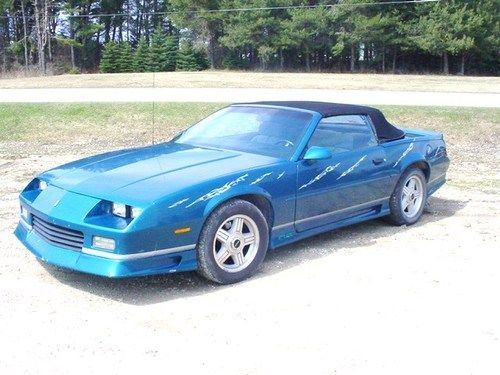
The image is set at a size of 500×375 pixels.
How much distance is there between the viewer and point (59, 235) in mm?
4512

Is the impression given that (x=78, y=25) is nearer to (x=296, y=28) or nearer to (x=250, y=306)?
(x=296, y=28)

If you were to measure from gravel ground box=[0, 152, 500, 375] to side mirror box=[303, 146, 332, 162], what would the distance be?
2.96ft

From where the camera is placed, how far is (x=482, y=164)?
1086 centimetres

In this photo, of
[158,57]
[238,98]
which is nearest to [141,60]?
[158,57]

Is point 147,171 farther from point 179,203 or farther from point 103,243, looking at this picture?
point 103,243

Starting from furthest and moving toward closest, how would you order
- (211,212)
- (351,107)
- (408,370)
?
(351,107), (211,212), (408,370)

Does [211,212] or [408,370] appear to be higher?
[211,212]

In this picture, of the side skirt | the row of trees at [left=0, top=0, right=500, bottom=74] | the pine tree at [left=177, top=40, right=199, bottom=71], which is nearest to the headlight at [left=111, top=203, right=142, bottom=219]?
the side skirt

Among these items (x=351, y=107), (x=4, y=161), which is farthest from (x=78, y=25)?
(x=351, y=107)

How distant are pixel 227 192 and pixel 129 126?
1008 cm

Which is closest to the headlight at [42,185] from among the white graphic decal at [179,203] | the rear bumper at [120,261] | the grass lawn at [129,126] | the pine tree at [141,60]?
the rear bumper at [120,261]

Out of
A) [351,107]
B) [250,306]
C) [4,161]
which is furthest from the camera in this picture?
[4,161]

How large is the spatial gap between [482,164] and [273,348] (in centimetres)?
833

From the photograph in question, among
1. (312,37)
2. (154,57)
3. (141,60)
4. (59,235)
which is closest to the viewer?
(59,235)
